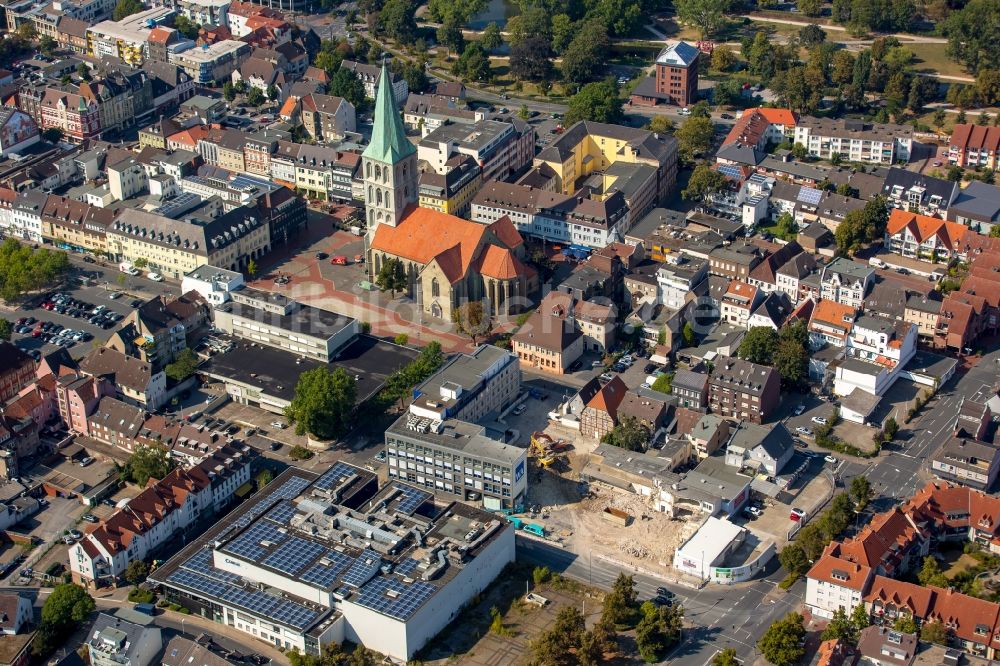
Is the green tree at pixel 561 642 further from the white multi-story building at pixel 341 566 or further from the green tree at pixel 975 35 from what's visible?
the green tree at pixel 975 35

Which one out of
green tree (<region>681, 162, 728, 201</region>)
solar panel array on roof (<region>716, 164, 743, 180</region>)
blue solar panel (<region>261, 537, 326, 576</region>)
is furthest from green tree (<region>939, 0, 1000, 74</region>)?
blue solar panel (<region>261, 537, 326, 576</region>)

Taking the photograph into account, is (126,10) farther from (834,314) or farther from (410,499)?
(410,499)

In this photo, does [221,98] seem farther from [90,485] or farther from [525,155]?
[90,485]

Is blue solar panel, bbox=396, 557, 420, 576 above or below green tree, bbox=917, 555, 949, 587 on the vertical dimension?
above

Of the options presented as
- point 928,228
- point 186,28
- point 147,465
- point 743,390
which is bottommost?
point 147,465

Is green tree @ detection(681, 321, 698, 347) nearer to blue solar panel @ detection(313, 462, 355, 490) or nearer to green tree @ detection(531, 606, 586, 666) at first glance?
blue solar panel @ detection(313, 462, 355, 490)

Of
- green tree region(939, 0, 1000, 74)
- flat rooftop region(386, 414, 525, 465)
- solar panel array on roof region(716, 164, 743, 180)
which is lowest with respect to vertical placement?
flat rooftop region(386, 414, 525, 465)

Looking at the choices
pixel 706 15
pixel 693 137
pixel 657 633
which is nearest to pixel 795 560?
pixel 657 633
